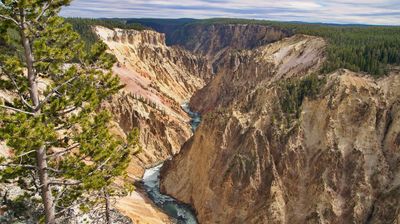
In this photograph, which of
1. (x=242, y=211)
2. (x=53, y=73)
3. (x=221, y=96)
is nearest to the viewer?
(x=53, y=73)

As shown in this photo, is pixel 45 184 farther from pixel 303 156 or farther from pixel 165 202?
pixel 165 202

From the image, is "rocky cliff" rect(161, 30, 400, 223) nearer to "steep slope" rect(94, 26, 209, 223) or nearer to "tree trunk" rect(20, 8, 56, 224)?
"steep slope" rect(94, 26, 209, 223)

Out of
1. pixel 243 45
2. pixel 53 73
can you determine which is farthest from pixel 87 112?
pixel 243 45

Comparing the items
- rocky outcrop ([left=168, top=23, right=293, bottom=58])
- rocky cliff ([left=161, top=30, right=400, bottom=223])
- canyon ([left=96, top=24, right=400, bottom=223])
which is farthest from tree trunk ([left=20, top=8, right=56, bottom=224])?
rocky outcrop ([left=168, top=23, right=293, bottom=58])

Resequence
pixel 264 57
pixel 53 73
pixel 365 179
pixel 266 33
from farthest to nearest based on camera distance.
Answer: pixel 266 33 < pixel 264 57 < pixel 365 179 < pixel 53 73

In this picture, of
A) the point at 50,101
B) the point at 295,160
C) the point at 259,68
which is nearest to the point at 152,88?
the point at 259,68

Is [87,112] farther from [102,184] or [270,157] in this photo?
[270,157]

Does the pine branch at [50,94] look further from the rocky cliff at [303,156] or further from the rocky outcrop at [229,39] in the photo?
the rocky outcrop at [229,39]

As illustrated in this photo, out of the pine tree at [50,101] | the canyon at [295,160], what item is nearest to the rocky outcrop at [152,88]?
the canyon at [295,160]
